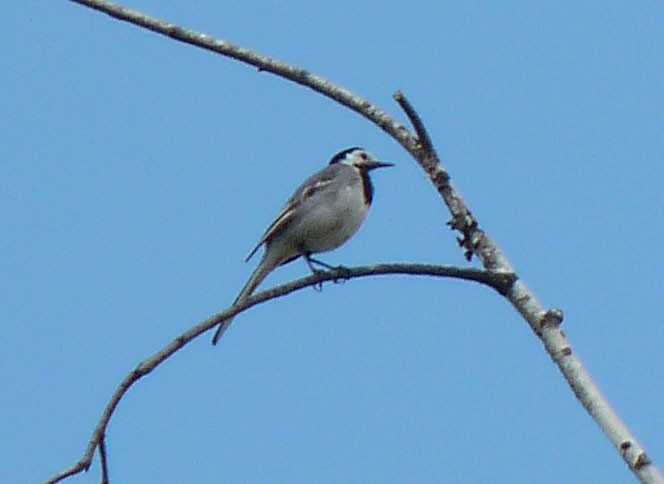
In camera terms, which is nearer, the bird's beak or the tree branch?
the tree branch

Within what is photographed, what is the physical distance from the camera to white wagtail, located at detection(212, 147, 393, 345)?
9430 millimetres

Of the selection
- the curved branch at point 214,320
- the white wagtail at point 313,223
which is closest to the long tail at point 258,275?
the white wagtail at point 313,223

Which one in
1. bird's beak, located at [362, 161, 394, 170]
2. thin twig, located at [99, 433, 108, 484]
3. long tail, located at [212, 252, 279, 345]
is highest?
bird's beak, located at [362, 161, 394, 170]

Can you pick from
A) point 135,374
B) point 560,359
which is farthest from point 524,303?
point 135,374

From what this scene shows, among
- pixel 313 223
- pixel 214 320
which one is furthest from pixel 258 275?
pixel 214 320

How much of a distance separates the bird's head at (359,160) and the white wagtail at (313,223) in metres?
0.70

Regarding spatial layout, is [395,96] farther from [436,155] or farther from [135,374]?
[135,374]

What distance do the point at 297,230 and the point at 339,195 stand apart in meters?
0.41

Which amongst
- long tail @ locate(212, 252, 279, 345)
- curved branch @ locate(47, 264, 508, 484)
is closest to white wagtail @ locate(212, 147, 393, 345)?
long tail @ locate(212, 252, 279, 345)

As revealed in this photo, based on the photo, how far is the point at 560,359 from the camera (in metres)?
3.29

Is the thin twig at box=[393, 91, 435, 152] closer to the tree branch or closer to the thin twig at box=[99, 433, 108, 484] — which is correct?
the tree branch

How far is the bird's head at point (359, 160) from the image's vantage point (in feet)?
34.6

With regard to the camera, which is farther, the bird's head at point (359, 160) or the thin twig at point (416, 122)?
the bird's head at point (359, 160)

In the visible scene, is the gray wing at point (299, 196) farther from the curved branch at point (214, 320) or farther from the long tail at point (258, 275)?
the curved branch at point (214, 320)
